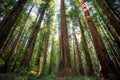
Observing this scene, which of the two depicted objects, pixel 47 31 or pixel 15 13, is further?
pixel 47 31

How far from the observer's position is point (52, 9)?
73.1ft

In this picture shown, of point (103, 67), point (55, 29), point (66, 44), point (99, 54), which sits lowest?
point (103, 67)

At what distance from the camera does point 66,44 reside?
31.0 ft

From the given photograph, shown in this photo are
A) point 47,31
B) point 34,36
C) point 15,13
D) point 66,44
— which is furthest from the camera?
point 47,31

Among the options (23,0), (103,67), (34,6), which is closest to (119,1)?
(103,67)

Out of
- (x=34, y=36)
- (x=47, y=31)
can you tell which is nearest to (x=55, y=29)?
(x=47, y=31)

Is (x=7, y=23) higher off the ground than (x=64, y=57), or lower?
higher

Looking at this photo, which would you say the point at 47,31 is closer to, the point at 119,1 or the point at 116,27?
the point at 119,1

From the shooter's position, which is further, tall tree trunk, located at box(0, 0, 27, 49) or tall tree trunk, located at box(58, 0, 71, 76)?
tall tree trunk, located at box(58, 0, 71, 76)

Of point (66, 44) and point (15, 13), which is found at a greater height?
point (15, 13)

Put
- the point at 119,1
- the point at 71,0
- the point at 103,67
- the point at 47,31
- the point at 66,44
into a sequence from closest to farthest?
the point at 103,67 → the point at 66,44 → the point at 119,1 → the point at 71,0 → the point at 47,31

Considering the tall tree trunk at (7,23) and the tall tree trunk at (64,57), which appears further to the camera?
the tall tree trunk at (64,57)

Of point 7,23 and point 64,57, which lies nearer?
point 7,23

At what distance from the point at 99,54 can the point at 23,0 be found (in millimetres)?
6186
